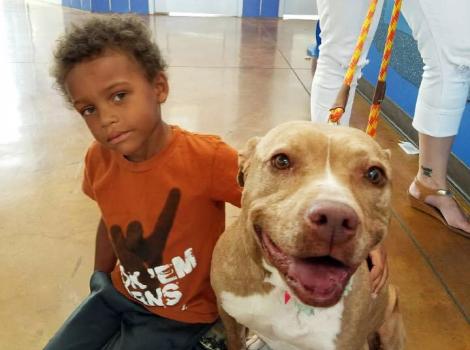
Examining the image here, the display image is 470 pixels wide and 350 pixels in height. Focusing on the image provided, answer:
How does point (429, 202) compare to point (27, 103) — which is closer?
point (429, 202)

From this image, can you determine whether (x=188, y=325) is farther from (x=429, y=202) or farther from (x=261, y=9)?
(x=261, y=9)

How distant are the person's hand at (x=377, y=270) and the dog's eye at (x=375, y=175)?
267 mm

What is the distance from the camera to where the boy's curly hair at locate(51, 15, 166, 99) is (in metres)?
1.66

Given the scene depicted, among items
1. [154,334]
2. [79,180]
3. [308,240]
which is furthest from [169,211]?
[79,180]

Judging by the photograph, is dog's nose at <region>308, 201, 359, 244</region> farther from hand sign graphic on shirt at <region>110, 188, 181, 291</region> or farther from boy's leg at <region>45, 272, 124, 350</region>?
boy's leg at <region>45, 272, 124, 350</region>

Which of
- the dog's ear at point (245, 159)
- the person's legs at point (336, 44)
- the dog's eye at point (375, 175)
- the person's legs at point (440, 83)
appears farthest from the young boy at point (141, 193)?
the person's legs at point (440, 83)

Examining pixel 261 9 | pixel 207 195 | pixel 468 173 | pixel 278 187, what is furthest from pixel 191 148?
pixel 261 9

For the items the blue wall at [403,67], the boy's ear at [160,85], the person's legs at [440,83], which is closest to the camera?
the boy's ear at [160,85]

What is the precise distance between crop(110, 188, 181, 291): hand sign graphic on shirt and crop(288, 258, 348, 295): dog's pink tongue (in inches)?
24.8

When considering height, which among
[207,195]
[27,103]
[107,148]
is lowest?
[27,103]

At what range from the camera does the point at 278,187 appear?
143cm

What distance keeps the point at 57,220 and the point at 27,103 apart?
7.17ft

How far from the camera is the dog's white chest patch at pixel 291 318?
1582 mm

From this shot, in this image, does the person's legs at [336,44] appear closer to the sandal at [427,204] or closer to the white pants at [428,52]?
the white pants at [428,52]
